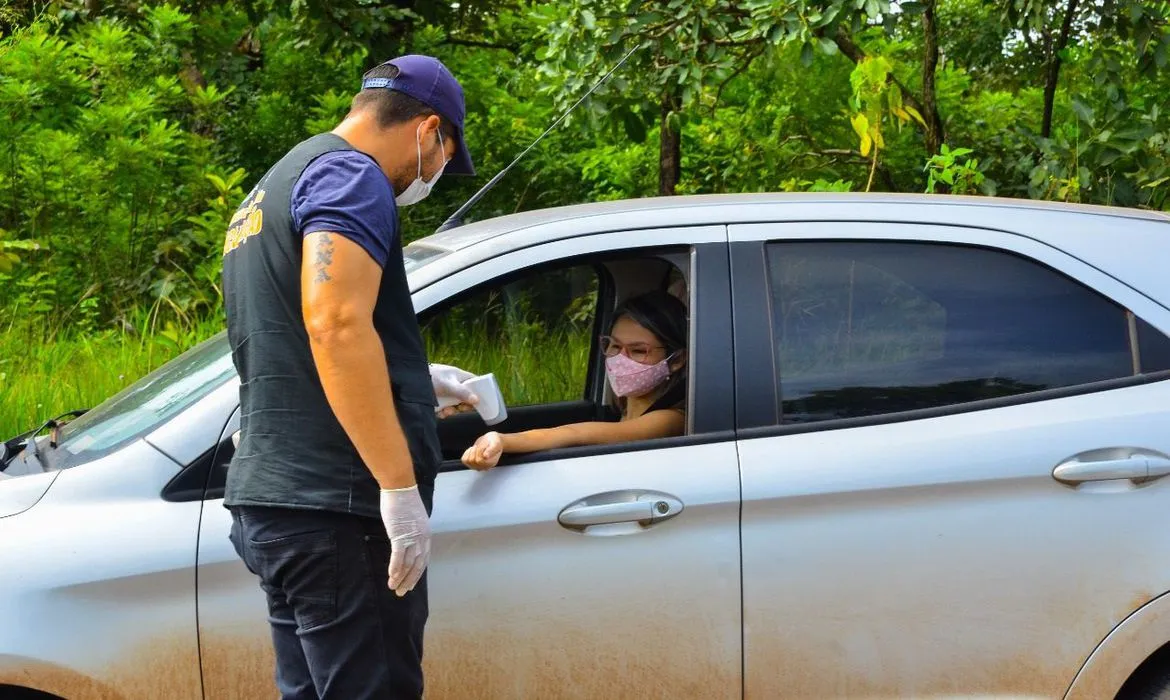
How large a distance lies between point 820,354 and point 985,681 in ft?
2.63

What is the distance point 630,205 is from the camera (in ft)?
10.3

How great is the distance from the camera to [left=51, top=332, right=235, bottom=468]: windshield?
284 centimetres

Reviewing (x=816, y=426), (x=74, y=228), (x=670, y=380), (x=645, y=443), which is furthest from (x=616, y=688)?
(x=74, y=228)

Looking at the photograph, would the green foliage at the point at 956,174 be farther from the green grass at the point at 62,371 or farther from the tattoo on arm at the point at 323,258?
the tattoo on arm at the point at 323,258

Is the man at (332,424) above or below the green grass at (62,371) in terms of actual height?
above

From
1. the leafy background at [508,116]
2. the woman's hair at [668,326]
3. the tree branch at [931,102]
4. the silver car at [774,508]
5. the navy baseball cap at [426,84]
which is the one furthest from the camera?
the tree branch at [931,102]

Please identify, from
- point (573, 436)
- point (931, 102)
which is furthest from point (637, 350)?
point (931, 102)

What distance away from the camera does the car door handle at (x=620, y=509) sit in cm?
271

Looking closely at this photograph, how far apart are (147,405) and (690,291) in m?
1.30

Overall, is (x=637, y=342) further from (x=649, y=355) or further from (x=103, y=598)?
(x=103, y=598)

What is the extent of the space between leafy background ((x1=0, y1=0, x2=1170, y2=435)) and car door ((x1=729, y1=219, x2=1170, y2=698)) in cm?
293

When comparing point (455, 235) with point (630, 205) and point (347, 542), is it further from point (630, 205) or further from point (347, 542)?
point (347, 542)

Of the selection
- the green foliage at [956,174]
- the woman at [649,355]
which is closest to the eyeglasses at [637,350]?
the woman at [649,355]

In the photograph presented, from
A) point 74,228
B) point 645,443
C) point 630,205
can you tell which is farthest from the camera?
point 74,228
